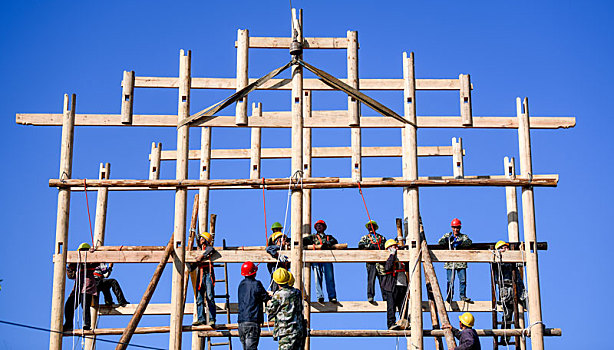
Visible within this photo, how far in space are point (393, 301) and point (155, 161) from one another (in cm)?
677

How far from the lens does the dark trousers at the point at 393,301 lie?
1647 centimetres

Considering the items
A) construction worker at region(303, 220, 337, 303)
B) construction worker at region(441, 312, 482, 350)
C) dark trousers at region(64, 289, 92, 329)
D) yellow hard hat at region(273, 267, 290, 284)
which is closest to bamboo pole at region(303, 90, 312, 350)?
construction worker at region(303, 220, 337, 303)

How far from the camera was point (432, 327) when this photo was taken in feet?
54.6

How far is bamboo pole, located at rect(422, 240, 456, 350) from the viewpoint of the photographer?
597 inches

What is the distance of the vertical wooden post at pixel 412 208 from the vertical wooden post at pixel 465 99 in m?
1.03

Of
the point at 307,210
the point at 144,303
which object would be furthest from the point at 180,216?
the point at 307,210

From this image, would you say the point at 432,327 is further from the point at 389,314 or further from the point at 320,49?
the point at 320,49

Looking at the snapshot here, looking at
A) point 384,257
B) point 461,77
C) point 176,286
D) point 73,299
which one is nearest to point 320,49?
point 461,77

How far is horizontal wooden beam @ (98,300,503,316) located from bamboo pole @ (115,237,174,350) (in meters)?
2.87

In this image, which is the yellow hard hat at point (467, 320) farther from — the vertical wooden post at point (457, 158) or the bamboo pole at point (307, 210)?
the vertical wooden post at point (457, 158)

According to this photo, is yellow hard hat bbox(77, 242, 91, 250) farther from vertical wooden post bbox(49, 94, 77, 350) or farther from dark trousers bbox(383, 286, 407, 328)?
dark trousers bbox(383, 286, 407, 328)

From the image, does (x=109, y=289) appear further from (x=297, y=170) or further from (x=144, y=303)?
(x=297, y=170)

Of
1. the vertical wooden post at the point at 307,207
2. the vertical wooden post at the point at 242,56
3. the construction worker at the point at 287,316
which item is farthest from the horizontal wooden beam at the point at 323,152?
the construction worker at the point at 287,316

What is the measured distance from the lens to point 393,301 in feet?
54.4
